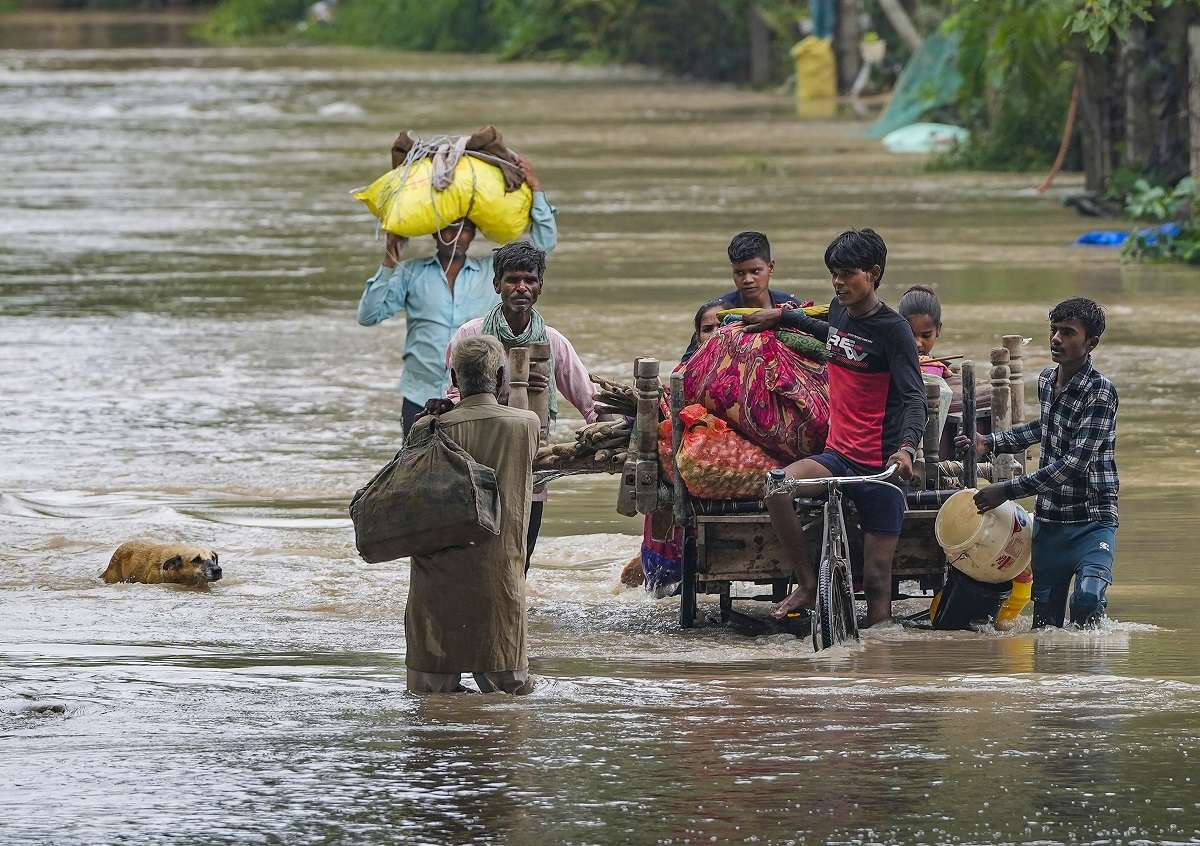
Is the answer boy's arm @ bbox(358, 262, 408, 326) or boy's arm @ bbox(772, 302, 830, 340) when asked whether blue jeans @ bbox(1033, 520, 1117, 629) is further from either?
boy's arm @ bbox(358, 262, 408, 326)

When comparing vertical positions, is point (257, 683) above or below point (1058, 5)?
below

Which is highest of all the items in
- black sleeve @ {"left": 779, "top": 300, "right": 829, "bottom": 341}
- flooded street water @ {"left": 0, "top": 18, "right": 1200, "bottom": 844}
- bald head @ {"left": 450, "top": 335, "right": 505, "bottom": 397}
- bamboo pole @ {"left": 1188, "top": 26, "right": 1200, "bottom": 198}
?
bamboo pole @ {"left": 1188, "top": 26, "right": 1200, "bottom": 198}

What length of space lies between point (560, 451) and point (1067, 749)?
236cm

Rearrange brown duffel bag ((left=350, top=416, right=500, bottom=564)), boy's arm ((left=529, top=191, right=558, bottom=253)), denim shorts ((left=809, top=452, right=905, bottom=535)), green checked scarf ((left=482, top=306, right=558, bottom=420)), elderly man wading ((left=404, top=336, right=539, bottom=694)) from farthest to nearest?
boy's arm ((left=529, top=191, right=558, bottom=253)) → green checked scarf ((left=482, top=306, right=558, bottom=420)) → denim shorts ((left=809, top=452, right=905, bottom=535)) → elderly man wading ((left=404, top=336, right=539, bottom=694)) → brown duffel bag ((left=350, top=416, right=500, bottom=564))

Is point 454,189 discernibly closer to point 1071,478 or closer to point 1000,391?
point 1000,391

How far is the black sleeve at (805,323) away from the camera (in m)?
7.64

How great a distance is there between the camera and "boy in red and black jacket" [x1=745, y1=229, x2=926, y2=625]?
7312mm

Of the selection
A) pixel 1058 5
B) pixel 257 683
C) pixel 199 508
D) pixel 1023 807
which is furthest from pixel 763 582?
pixel 1058 5

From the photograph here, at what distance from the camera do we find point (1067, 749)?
614cm

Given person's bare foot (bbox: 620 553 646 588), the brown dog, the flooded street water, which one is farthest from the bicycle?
the brown dog

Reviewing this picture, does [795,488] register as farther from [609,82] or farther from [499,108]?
[609,82]

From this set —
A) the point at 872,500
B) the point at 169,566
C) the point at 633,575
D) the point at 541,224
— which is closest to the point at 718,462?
the point at 872,500

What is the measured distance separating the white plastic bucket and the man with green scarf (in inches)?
54.4

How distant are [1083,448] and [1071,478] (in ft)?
0.49
